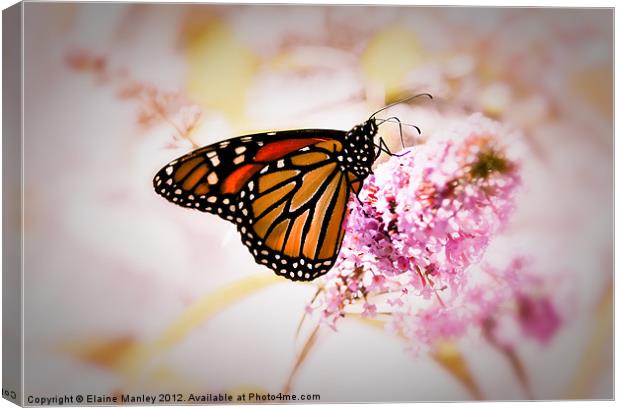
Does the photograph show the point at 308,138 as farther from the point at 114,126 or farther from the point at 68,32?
the point at 68,32

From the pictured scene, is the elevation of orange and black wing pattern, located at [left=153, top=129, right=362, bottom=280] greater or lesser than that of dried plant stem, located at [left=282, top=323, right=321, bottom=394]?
greater

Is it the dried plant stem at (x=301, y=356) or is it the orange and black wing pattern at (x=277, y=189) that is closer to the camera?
the orange and black wing pattern at (x=277, y=189)

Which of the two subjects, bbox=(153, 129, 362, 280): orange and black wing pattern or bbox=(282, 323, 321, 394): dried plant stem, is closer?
bbox=(153, 129, 362, 280): orange and black wing pattern

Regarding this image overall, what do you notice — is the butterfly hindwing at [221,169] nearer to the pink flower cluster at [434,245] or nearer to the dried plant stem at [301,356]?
the pink flower cluster at [434,245]

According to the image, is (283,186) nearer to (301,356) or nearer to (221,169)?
(221,169)

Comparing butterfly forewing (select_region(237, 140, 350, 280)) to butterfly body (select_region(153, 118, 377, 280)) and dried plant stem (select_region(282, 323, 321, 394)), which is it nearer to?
butterfly body (select_region(153, 118, 377, 280))

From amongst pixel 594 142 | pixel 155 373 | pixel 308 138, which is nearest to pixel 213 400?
pixel 155 373

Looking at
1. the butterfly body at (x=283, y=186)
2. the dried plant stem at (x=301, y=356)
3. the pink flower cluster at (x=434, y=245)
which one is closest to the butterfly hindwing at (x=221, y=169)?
the butterfly body at (x=283, y=186)

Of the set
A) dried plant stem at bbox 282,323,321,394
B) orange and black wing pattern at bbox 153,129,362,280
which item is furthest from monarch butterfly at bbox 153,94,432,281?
dried plant stem at bbox 282,323,321,394
